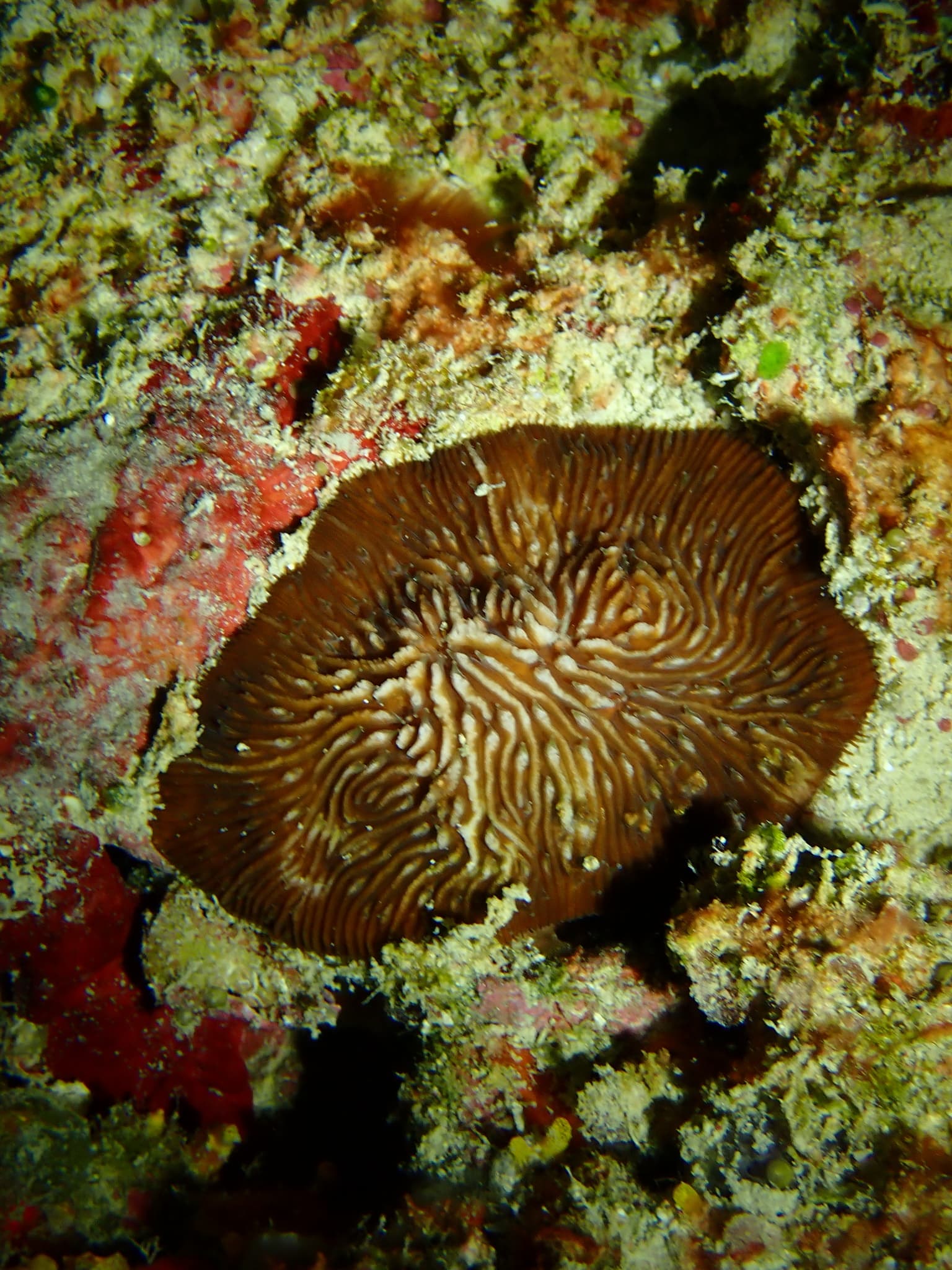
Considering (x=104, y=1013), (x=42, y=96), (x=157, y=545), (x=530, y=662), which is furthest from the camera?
(x=104, y=1013)

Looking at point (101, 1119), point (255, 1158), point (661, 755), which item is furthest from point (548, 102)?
point (255, 1158)

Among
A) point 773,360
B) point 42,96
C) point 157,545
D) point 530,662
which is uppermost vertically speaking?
point 773,360

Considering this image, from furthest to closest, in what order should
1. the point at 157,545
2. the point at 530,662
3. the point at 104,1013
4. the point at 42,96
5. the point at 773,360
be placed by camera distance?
the point at 104,1013 < the point at 42,96 < the point at 530,662 < the point at 157,545 < the point at 773,360

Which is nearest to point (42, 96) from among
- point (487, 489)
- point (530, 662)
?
point (487, 489)

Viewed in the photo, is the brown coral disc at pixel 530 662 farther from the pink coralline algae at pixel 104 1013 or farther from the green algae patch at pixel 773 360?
the pink coralline algae at pixel 104 1013

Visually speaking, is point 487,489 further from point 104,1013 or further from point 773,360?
point 104,1013

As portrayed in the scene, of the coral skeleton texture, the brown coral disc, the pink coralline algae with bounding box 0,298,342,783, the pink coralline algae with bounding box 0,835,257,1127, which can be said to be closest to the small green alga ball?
the coral skeleton texture

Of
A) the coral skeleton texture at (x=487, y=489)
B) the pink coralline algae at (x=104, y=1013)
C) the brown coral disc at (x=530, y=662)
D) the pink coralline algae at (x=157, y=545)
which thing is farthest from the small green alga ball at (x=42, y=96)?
the pink coralline algae at (x=104, y=1013)
